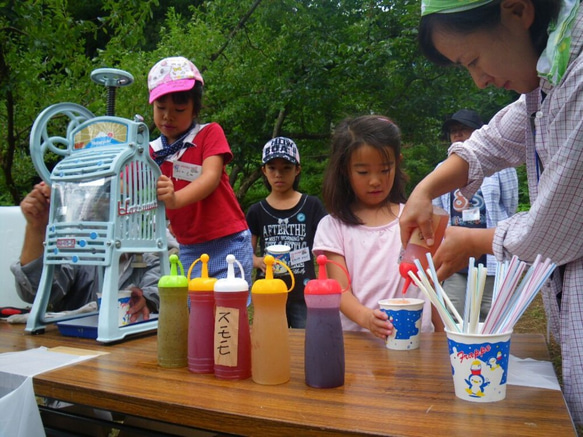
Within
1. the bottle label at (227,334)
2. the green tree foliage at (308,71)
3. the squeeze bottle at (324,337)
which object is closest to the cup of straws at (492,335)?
the squeeze bottle at (324,337)

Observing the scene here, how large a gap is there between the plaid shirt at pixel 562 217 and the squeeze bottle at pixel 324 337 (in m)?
0.37

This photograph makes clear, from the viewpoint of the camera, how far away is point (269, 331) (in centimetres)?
113

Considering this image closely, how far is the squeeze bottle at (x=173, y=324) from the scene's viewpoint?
1315 millimetres

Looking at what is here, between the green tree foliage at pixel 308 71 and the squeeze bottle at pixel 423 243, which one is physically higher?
the green tree foliage at pixel 308 71

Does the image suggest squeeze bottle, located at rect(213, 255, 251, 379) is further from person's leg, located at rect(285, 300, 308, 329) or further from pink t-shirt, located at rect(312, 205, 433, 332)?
person's leg, located at rect(285, 300, 308, 329)

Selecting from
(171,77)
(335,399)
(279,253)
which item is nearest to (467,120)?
(279,253)

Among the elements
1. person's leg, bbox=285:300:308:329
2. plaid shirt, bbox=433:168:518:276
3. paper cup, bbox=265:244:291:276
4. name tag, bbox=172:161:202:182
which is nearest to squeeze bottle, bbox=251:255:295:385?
name tag, bbox=172:161:202:182

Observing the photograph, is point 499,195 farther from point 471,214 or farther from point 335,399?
point 335,399

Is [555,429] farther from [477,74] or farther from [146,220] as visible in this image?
[146,220]

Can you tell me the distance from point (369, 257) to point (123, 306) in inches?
34.2

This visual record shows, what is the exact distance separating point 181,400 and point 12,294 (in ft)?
5.74

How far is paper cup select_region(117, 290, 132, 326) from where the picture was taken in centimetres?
168

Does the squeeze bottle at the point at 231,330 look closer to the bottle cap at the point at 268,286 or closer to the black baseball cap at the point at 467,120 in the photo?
the bottle cap at the point at 268,286

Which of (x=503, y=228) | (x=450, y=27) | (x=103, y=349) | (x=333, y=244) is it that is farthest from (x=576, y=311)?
(x=103, y=349)
